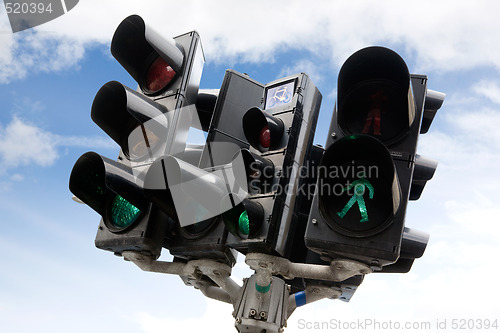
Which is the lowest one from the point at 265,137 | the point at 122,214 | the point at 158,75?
the point at 122,214

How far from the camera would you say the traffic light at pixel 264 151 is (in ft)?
16.8

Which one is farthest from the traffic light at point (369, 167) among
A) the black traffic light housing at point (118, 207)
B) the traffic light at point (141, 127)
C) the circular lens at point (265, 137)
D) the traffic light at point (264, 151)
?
the black traffic light housing at point (118, 207)

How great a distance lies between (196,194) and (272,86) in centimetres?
203

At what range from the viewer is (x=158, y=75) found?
6.56 m

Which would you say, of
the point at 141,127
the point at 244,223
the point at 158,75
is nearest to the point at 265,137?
the point at 244,223

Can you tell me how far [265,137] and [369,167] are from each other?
1.74 m

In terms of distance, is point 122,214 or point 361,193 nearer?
point 361,193

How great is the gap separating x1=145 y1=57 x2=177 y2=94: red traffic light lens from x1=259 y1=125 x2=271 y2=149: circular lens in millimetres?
1278

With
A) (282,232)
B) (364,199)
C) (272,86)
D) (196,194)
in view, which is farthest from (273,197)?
(272,86)

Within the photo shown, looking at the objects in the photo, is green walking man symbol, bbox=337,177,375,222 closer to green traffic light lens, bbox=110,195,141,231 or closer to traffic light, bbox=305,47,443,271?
traffic light, bbox=305,47,443,271

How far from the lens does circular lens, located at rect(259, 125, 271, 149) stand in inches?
226

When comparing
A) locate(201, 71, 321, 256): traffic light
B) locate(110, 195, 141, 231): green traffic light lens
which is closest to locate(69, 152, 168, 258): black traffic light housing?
locate(110, 195, 141, 231): green traffic light lens

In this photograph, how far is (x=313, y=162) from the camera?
5.98 metres

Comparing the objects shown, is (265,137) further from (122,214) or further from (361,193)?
(361,193)
